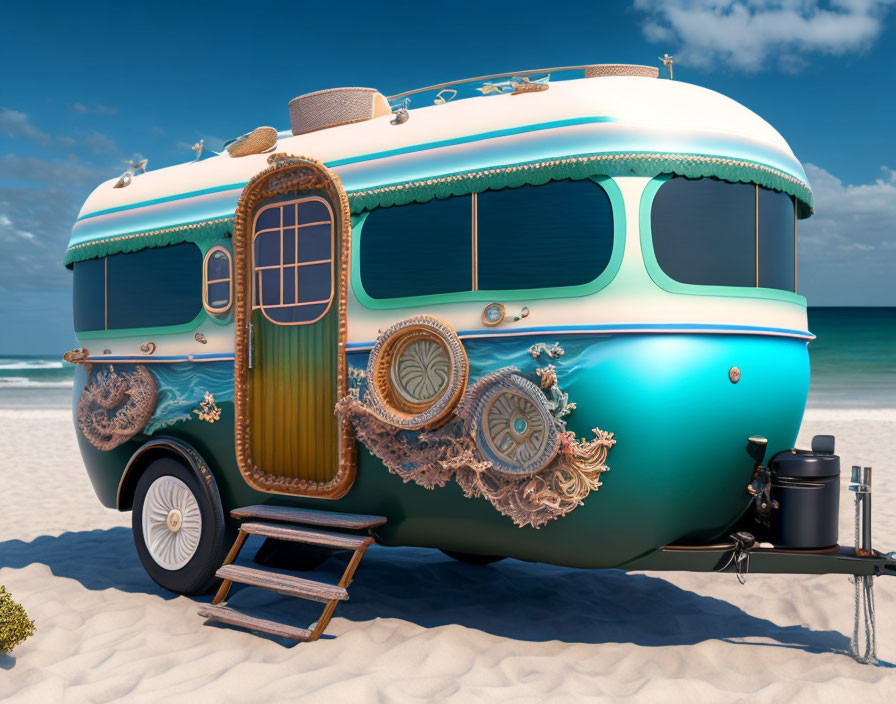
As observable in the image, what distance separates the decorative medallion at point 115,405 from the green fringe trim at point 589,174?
234cm

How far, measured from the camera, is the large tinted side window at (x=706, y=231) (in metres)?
4.28

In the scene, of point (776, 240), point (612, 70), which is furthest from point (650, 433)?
point (612, 70)

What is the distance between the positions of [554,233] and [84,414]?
4.08m

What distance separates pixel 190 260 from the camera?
19.5 ft

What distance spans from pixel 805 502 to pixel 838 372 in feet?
112

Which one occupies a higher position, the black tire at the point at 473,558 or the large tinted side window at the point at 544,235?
the large tinted side window at the point at 544,235

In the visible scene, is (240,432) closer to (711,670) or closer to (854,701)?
(711,670)

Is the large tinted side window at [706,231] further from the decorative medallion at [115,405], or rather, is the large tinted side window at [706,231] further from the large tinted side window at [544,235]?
the decorative medallion at [115,405]

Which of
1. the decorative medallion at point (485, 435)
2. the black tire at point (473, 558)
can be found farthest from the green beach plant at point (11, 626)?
the black tire at point (473, 558)

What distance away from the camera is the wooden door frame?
5.08 m

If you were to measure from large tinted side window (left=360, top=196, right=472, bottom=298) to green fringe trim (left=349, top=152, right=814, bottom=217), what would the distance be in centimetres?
7

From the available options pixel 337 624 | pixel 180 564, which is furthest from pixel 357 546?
pixel 180 564

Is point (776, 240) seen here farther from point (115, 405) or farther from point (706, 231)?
point (115, 405)

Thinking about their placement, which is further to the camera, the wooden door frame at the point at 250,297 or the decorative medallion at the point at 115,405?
the decorative medallion at the point at 115,405
